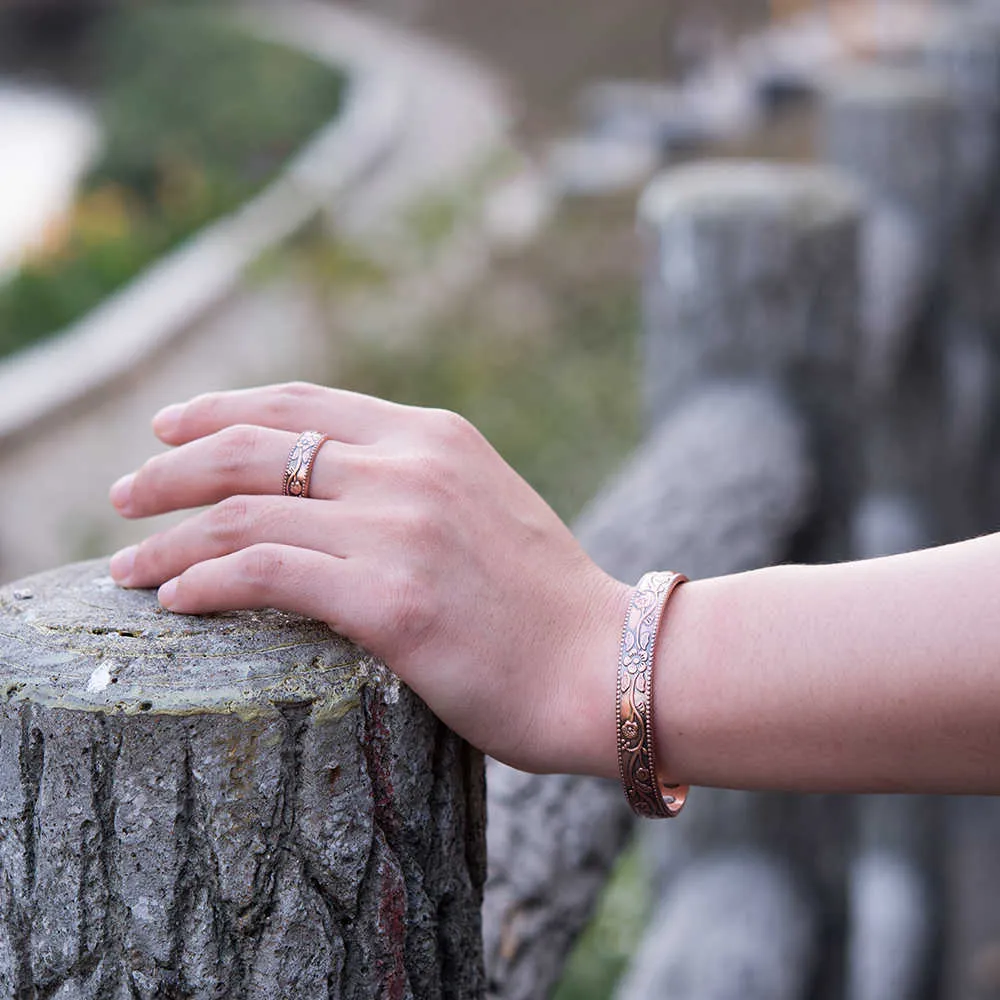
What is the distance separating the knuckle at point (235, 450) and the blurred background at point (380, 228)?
1061 mm

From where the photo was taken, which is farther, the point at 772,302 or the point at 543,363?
the point at 543,363

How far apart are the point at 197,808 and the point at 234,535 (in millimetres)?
178

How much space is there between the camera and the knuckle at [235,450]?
847 mm

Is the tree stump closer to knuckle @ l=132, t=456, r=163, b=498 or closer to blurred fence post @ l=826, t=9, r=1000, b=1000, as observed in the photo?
knuckle @ l=132, t=456, r=163, b=498

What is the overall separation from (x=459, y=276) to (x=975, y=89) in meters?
3.91

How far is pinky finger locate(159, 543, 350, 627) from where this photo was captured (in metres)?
0.77

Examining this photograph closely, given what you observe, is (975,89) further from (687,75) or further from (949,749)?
(687,75)

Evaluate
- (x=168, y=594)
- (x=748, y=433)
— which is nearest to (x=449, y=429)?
(x=168, y=594)

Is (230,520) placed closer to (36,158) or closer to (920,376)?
(920,376)

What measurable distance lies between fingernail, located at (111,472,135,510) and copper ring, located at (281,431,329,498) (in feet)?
0.41

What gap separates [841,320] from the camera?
1801mm

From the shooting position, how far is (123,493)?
0.89m

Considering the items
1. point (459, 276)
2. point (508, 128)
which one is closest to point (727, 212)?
point (459, 276)

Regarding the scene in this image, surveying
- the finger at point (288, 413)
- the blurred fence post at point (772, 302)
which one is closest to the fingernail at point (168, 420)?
the finger at point (288, 413)
